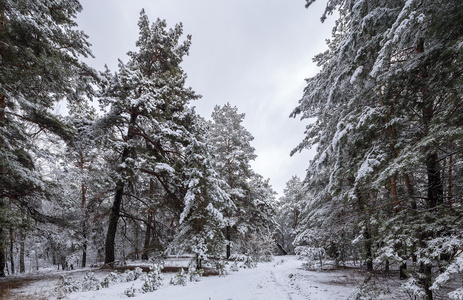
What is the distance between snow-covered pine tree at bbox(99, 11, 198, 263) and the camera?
33.0 feet

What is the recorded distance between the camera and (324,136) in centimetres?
710

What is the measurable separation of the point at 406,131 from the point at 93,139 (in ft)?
38.6

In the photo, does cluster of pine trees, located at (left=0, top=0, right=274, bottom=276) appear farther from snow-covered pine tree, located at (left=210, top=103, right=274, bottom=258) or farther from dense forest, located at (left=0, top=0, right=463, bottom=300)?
snow-covered pine tree, located at (left=210, top=103, right=274, bottom=258)

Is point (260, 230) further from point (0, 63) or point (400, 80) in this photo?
point (0, 63)

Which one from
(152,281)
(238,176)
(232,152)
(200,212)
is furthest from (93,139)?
(238,176)

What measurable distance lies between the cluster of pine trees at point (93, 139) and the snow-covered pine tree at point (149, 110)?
0.06m

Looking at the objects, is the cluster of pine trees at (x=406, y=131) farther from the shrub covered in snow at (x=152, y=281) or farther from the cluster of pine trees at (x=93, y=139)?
the cluster of pine trees at (x=93, y=139)

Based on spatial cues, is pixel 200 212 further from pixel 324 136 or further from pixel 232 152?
pixel 232 152

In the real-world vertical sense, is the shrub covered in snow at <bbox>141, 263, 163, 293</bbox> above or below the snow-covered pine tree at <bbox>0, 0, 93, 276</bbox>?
below

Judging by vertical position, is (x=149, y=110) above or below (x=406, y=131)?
above

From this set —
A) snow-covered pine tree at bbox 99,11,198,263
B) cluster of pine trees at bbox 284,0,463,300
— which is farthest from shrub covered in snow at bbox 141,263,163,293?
cluster of pine trees at bbox 284,0,463,300

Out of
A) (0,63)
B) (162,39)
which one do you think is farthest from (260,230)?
(0,63)

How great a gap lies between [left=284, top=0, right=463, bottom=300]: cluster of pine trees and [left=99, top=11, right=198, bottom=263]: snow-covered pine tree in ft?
25.4

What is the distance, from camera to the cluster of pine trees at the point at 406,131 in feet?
10.4
